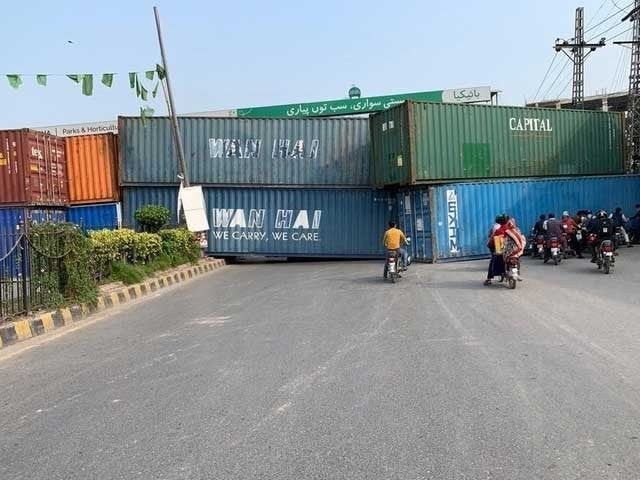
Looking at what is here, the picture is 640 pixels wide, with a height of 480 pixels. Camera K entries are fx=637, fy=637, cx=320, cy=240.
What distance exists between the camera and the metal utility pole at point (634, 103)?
31000 mm

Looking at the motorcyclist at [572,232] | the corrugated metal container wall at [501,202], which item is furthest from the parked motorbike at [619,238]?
the motorcyclist at [572,232]

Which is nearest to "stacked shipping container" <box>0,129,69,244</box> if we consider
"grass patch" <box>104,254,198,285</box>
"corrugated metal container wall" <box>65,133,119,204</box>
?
"corrugated metal container wall" <box>65,133,119,204</box>

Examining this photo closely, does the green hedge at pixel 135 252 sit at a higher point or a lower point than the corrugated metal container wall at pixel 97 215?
lower

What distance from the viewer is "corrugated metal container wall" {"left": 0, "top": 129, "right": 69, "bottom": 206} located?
53.8 ft

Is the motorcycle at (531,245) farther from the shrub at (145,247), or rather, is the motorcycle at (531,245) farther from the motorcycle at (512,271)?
the shrub at (145,247)

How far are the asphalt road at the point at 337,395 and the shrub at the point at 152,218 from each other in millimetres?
8808

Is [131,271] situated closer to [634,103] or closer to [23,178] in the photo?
[23,178]

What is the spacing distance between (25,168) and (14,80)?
425cm

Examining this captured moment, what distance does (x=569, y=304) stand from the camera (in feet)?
29.1

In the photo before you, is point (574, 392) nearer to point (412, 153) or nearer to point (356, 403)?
point (356, 403)

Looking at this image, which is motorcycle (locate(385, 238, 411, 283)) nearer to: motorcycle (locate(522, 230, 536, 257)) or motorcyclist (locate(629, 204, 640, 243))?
motorcycle (locate(522, 230, 536, 257))

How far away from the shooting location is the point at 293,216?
20.1m

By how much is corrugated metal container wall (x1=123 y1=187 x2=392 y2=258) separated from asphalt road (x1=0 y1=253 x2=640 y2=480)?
11016mm

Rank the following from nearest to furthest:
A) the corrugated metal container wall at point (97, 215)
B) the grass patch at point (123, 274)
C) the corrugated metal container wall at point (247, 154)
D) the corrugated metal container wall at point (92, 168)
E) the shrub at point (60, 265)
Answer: the shrub at point (60, 265) < the grass patch at point (123, 274) < the corrugated metal container wall at point (92, 168) < the corrugated metal container wall at point (97, 215) < the corrugated metal container wall at point (247, 154)
